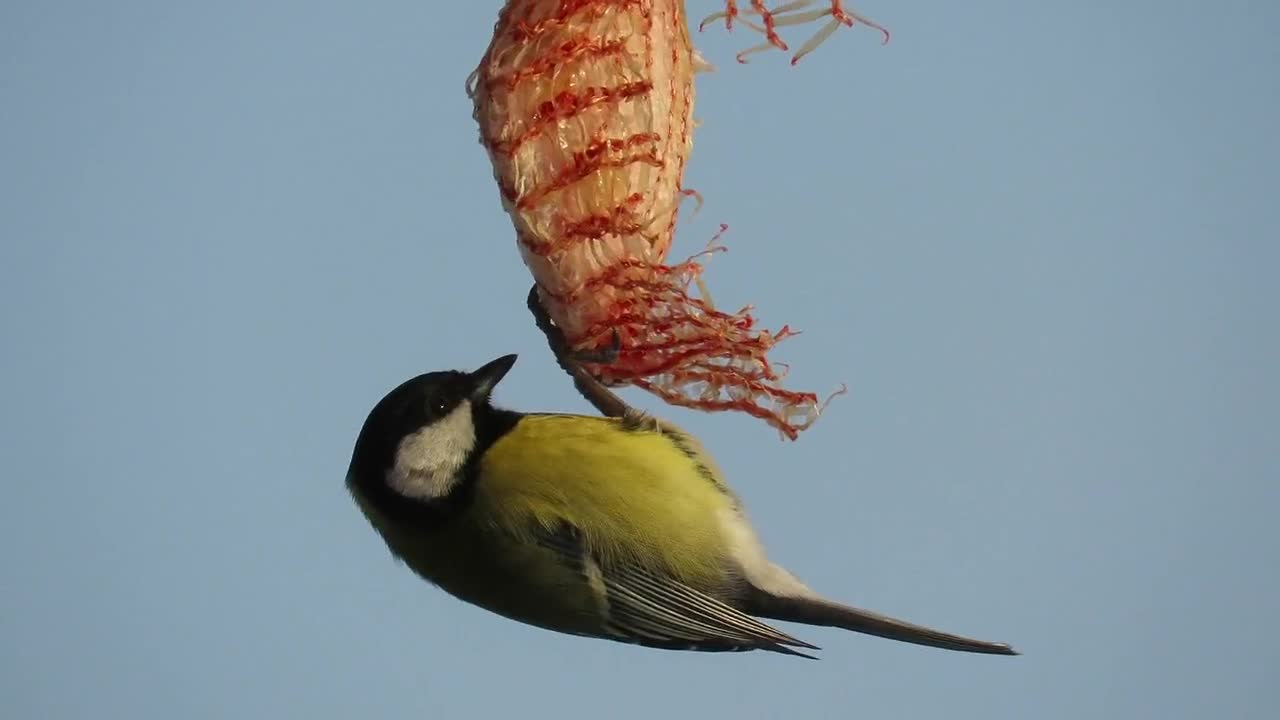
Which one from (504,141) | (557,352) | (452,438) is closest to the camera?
(504,141)

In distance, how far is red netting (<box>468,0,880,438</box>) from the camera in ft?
5.37

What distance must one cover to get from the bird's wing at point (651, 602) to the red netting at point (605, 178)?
0.43m

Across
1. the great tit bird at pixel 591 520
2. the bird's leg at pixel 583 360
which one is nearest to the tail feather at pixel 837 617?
the great tit bird at pixel 591 520

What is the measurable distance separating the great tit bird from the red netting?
1.03ft

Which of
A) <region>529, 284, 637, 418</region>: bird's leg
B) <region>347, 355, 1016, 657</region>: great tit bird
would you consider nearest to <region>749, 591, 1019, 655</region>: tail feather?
<region>347, 355, 1016, 657</region>: great tit bird

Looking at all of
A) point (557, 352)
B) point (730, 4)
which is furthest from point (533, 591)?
point (730, 4)

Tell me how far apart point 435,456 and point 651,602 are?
44 cm

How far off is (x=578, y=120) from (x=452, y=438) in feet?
2.00

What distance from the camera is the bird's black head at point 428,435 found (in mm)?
1913

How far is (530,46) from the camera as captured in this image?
164 centimetres

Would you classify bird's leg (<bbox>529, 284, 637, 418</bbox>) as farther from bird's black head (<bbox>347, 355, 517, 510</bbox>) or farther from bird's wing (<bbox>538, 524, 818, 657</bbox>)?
bird's wing (<bbox>538, 524, 818, 657</bbox>)

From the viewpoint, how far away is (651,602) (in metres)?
2.00

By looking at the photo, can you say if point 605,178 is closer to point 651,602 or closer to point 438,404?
point 438,404

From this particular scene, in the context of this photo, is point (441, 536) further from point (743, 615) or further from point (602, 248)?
point (602, 248)
